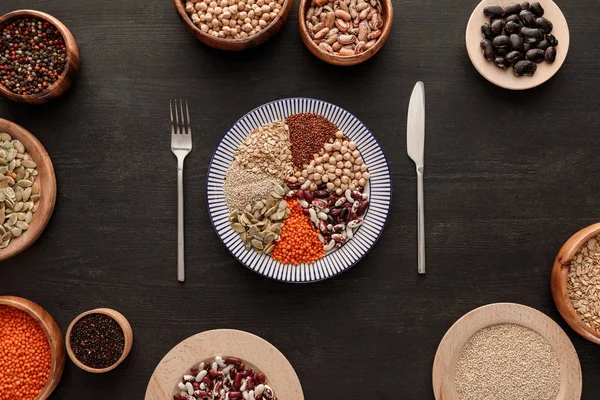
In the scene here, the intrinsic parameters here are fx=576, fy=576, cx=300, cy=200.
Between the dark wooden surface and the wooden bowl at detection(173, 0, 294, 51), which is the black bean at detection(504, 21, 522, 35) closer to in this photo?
the dark wooden surface

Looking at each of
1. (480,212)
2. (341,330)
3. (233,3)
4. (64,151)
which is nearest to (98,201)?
(64,151)

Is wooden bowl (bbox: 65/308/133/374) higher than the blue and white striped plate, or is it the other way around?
the blue and white striped plate

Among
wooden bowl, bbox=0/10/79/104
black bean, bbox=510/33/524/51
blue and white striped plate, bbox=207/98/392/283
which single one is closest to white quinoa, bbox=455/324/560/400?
blue and white striped plate, bbox=207/98/392/283

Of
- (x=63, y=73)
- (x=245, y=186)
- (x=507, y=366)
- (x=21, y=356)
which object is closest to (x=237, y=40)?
(x=245, y=186)

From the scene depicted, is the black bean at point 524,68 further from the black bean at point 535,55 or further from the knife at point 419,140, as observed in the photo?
the knife at point 419,140

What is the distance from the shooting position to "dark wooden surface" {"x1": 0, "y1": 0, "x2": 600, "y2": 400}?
1946 mm

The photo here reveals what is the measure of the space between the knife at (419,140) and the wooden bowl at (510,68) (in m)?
0.20

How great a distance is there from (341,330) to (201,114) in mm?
875

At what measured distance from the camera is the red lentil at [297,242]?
1871 mm

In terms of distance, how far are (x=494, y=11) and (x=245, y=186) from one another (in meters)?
0.99

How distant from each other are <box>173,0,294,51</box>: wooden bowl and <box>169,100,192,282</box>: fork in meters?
0.24

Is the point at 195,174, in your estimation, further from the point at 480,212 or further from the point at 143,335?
the point at 480,212

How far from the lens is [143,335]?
1947mm

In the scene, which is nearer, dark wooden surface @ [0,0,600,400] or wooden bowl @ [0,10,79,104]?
wooden bowl @ [0,10,79,104]
